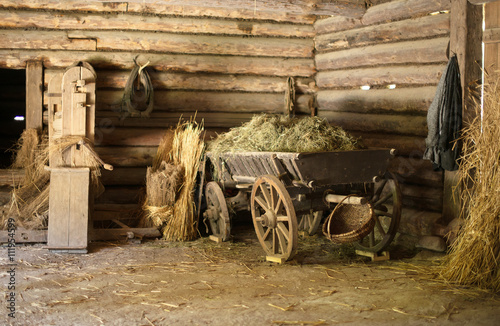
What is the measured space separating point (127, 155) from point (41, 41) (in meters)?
1.93

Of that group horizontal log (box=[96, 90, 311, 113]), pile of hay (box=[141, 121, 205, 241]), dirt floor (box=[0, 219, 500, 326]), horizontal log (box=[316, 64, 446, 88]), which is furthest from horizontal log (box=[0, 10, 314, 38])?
dirt floor (box=[0, 219, 500, 326])

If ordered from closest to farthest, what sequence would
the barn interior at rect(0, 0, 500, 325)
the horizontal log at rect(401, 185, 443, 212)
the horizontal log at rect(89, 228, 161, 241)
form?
the barn interior at rect(0, 0, 500, 325)
the horizontal log at rect(401, 185, 443, 212)
the horizontal log at rect(89, 228, 161, 241)

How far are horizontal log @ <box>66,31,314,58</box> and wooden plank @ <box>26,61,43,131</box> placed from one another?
35 cm

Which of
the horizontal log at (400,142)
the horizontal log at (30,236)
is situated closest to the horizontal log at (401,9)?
the horizontal log at (400,142)

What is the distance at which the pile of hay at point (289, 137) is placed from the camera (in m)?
5.89

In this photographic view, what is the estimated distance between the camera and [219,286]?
5.14m

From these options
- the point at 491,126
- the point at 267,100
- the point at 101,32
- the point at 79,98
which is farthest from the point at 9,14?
the point at 491,126

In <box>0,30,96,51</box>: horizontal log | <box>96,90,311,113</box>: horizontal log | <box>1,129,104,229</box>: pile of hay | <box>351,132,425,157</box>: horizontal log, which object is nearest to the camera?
<box>1,129,104,229</box>: pile of hay

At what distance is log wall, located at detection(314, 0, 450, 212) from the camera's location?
665 centimetres

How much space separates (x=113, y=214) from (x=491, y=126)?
480 cm

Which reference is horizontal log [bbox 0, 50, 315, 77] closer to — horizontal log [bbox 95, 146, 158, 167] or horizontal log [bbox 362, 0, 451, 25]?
horizontal log [bbox 95, 146, 158, 167]

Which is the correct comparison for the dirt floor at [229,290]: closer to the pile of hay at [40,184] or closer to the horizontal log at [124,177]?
the pile of hay at [40,184]

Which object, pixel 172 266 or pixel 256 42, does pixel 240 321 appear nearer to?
pixel 172 266

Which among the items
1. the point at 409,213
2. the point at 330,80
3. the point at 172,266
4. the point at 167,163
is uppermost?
the point at 330,80
